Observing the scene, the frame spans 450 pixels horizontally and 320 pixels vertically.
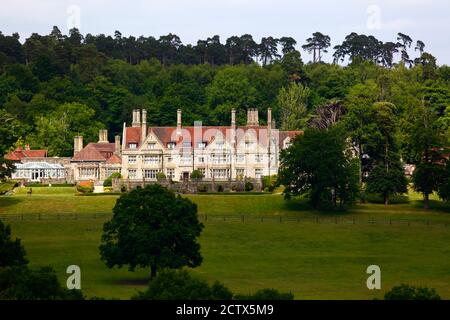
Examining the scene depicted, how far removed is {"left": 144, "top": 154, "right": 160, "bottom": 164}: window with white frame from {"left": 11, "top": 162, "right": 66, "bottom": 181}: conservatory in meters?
14.3

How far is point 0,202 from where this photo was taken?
424 ft

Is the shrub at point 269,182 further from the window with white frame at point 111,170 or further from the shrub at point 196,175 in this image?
the window with white frame at point 111,170

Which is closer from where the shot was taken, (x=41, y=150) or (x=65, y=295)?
(x=65, y=295)

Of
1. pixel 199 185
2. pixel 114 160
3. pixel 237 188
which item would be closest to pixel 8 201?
pixel 199 185

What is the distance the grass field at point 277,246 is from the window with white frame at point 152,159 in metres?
18.9

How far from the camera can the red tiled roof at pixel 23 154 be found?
168 meters

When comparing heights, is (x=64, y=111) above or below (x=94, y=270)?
above

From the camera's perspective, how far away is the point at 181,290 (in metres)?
67.8

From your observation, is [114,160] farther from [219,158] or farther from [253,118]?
[253,118]

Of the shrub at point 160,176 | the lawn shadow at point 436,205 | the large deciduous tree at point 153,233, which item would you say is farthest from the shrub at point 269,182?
the large deciduous tree at point 153,233
